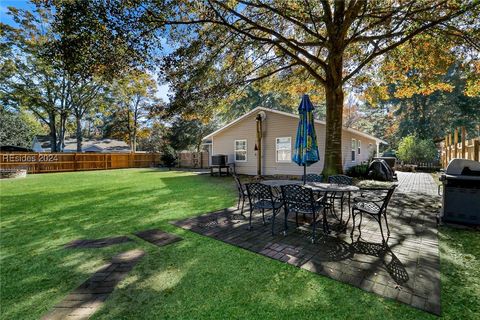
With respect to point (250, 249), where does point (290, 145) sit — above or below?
above

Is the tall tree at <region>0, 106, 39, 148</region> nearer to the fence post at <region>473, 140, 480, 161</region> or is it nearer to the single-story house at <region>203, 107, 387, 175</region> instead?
the single-story house at <region>203, 107, 387, 175</region>

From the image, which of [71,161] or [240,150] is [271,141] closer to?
[240,150]

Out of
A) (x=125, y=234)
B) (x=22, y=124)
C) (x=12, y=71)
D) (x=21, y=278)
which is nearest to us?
(x=21, y=278)

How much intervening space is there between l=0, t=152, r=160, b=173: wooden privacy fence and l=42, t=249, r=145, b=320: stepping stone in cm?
1849

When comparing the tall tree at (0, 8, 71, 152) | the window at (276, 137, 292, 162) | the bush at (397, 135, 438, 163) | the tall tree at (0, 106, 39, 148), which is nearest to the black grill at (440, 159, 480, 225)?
the window at (276, 137, 292, 162)

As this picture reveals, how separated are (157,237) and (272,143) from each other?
10.6m

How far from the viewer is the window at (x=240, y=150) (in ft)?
50.1

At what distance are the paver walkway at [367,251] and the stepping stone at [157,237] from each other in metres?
0.47

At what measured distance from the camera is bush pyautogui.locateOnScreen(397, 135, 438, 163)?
728 inches

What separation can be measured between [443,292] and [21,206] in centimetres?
934

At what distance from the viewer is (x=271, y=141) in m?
14.0

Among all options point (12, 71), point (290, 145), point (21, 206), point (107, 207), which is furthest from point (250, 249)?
point (12, 71)

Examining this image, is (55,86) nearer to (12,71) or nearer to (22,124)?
(12,71)

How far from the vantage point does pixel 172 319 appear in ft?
6.93
